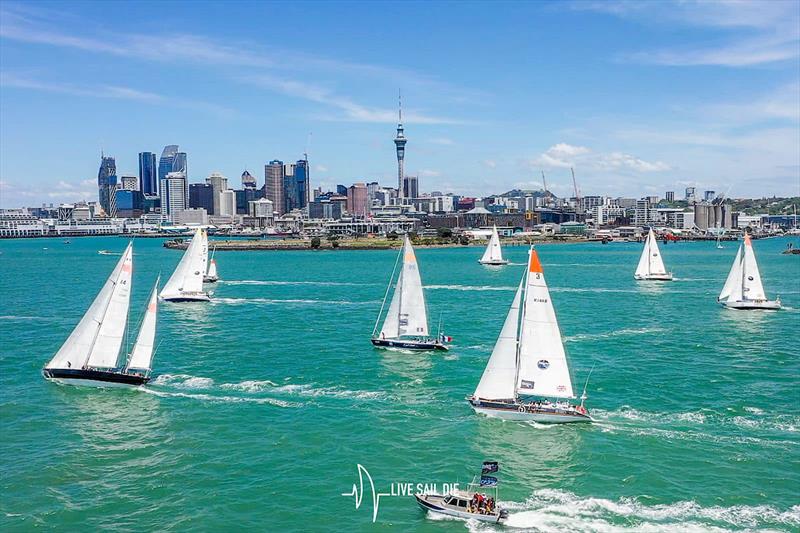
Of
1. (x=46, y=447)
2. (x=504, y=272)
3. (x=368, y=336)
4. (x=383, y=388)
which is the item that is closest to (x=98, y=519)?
(x=46, y=447)

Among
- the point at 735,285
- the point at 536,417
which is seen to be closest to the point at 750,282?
the point at 735,285

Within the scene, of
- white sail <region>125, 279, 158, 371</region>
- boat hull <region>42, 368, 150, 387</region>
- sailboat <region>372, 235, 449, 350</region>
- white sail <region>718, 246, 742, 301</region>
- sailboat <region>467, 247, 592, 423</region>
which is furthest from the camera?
white sail <region>718, 246, 742, 301</region>

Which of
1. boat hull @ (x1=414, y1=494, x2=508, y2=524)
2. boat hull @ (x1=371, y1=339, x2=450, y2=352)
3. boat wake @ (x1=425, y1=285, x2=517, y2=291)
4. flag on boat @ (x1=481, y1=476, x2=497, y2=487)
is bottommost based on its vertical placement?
boat hull @ (x1=414, y1=494, x2=508, y2=524)

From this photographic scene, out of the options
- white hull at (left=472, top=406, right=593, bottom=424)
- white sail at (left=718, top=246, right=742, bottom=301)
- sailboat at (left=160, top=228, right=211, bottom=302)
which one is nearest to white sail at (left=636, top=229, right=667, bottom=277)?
white sail at (left=718, top=246, right=742, bottom=301)

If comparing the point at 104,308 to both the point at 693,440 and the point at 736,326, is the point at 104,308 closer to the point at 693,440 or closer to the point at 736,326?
the point at 693,440

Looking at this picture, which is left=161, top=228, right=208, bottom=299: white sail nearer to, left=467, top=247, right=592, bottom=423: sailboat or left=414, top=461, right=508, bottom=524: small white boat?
left=467, top=247, right=592, bottom=423: sailboat
